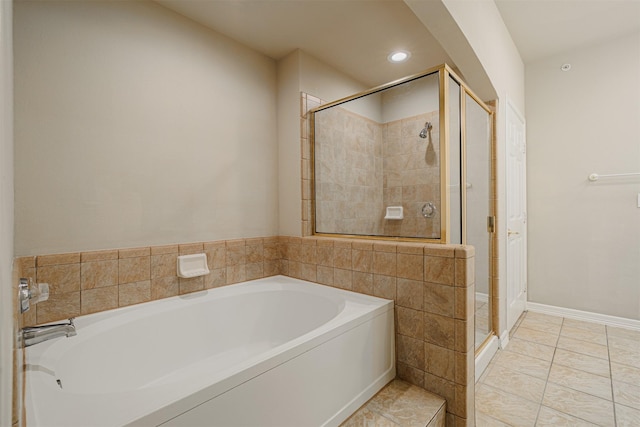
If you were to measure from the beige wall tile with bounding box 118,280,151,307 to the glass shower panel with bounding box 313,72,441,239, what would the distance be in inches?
47.9

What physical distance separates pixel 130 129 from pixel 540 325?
11.8ft

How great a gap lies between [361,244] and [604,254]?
2.50 metres

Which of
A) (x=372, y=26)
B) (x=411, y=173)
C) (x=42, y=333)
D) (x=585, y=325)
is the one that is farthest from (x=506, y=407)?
(x=372, y=26)

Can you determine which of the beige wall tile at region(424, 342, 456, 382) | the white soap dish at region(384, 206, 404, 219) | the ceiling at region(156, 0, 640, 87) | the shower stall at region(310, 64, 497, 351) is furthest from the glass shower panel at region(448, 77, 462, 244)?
the ceiling at region(156, 0, 640, 87)

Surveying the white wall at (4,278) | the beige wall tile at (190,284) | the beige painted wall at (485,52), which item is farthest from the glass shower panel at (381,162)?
the white wall at (4,278)

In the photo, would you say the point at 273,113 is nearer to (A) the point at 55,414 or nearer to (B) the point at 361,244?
(B) the point at 361,244

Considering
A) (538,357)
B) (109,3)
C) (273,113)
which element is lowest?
(538,357)

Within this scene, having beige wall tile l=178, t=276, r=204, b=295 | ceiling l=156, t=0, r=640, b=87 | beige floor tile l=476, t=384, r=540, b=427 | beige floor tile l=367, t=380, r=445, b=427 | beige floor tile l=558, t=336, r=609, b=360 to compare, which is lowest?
beige floor tile l=476, t=384, r=540, b=427

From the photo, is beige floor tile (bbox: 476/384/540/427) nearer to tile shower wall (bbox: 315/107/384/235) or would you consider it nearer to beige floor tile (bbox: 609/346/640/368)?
beige floor tile (bbox: 609/346/640/368)

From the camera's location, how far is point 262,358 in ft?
3.34

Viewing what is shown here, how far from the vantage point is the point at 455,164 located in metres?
1.72

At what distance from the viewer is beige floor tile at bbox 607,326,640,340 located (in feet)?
8.02

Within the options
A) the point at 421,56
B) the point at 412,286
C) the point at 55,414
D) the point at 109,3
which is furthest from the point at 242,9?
the point at 55,414

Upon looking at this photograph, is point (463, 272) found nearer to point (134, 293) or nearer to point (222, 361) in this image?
point (222, 361)
